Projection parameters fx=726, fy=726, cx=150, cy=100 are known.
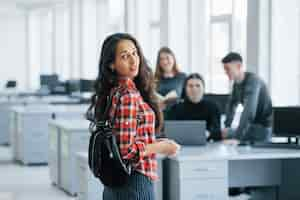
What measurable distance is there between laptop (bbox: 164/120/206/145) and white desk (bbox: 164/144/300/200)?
0.10m

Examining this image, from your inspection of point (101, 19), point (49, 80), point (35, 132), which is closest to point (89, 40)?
point (101, 19)

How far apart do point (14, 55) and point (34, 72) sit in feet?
2.90

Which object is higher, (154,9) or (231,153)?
(154,9)

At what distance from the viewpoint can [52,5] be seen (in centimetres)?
2086

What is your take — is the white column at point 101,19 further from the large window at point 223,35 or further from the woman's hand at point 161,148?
the woman's hand at point 161,148

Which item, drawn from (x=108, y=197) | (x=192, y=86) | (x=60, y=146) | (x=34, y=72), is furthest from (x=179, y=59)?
(x=34, y=72)

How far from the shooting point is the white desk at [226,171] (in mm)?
5246

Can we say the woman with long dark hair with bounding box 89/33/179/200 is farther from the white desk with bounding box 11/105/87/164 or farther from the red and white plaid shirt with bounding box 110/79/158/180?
the white desk with bounding box 11/105/87/164

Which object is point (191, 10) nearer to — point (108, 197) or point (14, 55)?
point (108, 197)

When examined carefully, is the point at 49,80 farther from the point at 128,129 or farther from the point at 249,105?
the point at 128,129

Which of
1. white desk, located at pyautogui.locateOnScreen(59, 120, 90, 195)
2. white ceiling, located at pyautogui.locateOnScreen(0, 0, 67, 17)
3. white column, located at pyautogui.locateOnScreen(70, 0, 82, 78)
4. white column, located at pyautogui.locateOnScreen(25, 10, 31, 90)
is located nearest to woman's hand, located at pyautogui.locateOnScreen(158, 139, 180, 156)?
white desk, located at pyautogui.locateOnScreen(59, 120, 90, 195)

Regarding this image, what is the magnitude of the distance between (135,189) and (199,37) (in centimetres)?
768

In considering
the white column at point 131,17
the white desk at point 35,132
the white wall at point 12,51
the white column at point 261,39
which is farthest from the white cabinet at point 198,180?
the white wall at point 12,51

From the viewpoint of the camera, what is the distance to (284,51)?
7.48 metres
